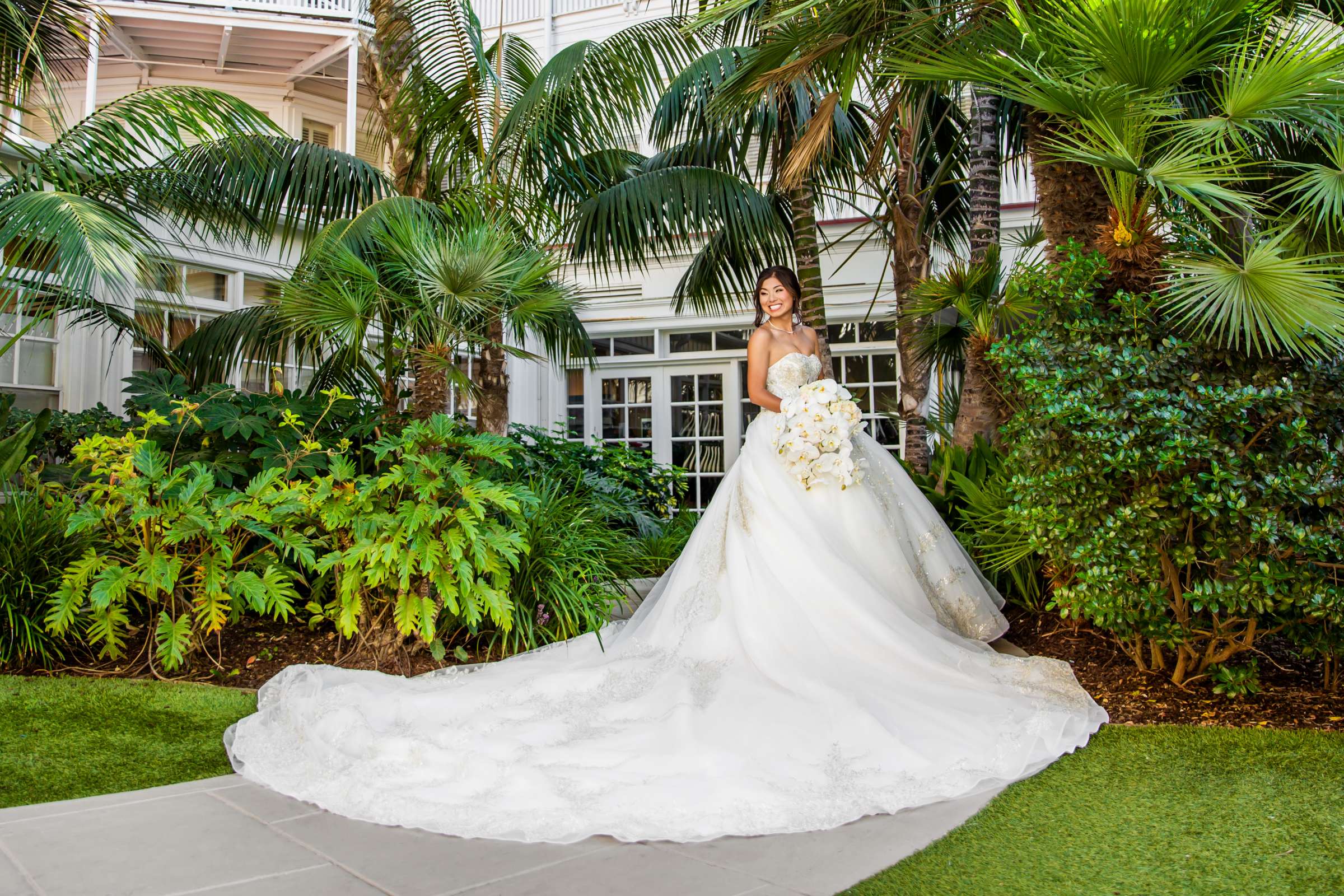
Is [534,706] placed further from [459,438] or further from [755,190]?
[755,190]

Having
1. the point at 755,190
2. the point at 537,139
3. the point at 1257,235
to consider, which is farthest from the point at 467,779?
the point at 755,190

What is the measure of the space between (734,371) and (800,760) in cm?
836

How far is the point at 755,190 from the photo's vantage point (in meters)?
7.15

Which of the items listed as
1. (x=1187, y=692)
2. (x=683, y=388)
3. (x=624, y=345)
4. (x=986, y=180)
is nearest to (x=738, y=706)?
(x=1187, y=692)

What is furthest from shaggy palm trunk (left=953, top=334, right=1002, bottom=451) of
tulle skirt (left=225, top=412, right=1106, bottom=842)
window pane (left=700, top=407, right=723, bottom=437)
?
window pane (left=700, top=407, right=723, bottom=437)

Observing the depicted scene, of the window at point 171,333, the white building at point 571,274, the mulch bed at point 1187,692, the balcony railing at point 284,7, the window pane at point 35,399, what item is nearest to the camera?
the mulch bed at point 1187,692

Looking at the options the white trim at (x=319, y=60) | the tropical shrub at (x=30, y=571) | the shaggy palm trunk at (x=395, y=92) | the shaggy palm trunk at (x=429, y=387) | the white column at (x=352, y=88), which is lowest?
the tropical shrub at (x=30, y=571)

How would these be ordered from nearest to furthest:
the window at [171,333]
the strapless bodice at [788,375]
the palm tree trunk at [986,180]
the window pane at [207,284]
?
1. the strapless bodice at [788,375]
2. the palm tree trunk at [986,180]
3. the window at [171,333]
4. the window pane at [207,284]

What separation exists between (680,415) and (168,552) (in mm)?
7406

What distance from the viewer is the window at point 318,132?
12859 mm

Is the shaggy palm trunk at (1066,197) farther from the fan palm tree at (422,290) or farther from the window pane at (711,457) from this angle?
the window pane at (711,457)

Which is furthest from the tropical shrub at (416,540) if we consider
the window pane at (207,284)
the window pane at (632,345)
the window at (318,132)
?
the window at (318,132)

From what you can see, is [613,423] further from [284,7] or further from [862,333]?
[284,7]

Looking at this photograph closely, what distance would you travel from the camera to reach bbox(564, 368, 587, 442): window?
1177cm
